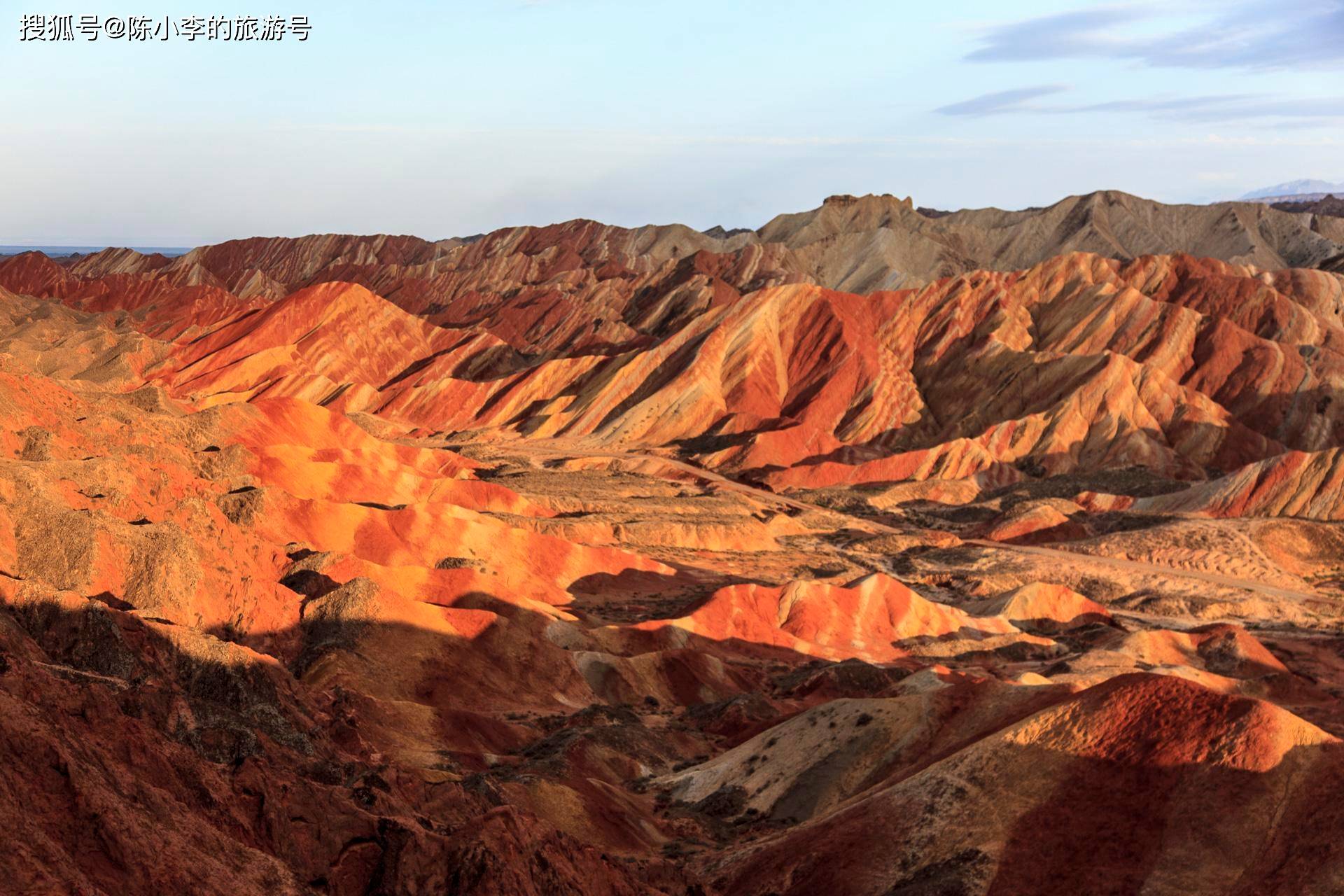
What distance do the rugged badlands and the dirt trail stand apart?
0.61 metres

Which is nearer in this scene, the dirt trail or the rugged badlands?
the rugged badlands

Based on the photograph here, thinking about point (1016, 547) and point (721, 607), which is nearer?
point (721, 607)

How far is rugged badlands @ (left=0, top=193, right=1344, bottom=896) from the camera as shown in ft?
84.7

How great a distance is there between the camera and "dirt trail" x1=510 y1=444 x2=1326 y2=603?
82.5 meters

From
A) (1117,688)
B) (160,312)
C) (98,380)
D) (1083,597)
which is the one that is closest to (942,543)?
(1083,597)

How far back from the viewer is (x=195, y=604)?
40812 millimetres

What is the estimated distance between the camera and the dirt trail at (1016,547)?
82500mm

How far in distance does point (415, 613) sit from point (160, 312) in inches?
6439

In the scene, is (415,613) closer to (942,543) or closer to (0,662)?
(0,662)

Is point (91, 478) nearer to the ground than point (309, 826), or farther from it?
farther from it

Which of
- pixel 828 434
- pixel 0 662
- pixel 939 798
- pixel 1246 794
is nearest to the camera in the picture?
pixel 0 662

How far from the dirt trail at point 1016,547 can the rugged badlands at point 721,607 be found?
0.61m

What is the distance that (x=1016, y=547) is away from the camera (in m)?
91.9

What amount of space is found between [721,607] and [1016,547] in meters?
36.1
